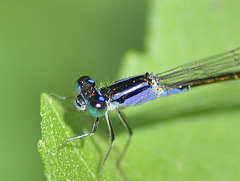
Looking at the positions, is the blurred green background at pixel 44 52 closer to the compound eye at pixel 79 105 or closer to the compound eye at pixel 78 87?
the compound eye at pixel 78 87

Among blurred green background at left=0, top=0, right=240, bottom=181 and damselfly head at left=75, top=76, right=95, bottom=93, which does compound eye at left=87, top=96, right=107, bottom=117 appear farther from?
blurred green background at left=0, top=0, right=240, bottom=181

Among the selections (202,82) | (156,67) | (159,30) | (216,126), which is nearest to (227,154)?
(216,126)

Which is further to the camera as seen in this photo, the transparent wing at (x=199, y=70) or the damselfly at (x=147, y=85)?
the transparent wing at (x=199, y=70)

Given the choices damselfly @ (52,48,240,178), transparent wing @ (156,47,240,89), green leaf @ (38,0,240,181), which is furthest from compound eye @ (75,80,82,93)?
transparent wing @ (156,47,240,89)

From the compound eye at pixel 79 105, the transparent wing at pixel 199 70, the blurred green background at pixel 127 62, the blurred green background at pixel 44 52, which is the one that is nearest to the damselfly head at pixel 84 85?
the compound eye at pixel 79 105

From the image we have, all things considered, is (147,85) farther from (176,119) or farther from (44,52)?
(44,52)

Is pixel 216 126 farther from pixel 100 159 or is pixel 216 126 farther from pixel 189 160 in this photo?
pixel 100 159

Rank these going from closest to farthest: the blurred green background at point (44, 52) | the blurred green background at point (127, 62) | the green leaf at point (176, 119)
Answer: the green leaf at point (176, 119) → the blurred green background at point (127, 62) → the blurred green background at point (44, 52)
